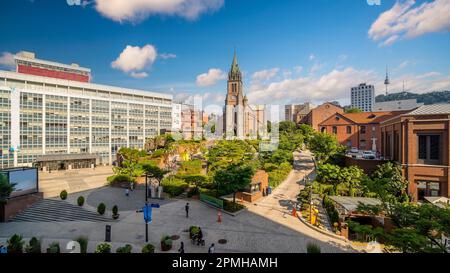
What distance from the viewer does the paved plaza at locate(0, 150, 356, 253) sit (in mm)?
15406

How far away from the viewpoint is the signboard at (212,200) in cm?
2314

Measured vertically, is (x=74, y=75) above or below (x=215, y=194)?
above

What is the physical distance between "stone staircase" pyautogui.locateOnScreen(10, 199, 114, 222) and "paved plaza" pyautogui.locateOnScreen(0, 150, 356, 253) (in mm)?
689

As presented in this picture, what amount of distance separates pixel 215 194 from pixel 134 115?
48.1m

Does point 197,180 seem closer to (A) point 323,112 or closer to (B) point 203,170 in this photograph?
(B) point 203,170

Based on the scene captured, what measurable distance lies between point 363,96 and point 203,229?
225 meters

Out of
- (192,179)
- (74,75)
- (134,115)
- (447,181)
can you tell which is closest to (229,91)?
(134,115)

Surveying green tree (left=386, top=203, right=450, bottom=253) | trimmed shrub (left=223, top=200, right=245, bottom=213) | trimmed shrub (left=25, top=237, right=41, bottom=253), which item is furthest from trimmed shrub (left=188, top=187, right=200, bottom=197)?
green tree (left=386, top=203, right=450, bottom=253)

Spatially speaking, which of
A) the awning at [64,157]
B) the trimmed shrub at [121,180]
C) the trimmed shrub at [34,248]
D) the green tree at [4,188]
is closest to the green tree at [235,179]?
the trimmed shrub at [34,248]

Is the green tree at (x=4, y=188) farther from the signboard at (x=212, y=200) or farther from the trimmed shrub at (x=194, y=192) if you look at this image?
the signboard at (x=212, y=200)

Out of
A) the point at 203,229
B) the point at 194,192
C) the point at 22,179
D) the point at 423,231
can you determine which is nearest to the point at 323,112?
the point at 194,192

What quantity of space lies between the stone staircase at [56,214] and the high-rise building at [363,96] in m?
217
